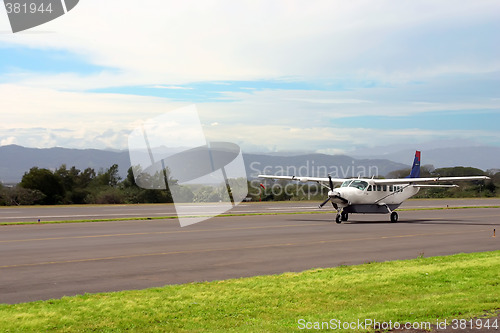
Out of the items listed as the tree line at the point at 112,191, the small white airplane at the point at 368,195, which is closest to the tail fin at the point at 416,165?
the small white airplane at the point at 368,195

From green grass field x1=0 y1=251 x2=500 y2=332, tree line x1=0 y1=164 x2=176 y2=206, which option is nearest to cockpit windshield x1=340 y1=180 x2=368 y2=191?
green grass field x1=0 y1=251 x2=500 y2=332

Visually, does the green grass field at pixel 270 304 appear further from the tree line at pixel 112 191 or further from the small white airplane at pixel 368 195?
the tree line at pixel 112 191

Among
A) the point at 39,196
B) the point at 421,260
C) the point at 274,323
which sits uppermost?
the point at 274,323

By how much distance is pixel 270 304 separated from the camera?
8.99 metres

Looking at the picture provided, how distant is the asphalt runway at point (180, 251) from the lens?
479 inches

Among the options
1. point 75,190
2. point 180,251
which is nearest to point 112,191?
point 75,190

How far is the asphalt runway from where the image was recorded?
12.2 m

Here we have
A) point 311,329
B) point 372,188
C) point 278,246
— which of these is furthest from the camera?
point 372,188

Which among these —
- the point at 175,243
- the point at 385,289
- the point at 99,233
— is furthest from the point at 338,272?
the point at 99,233

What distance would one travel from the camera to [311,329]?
24.2 feet

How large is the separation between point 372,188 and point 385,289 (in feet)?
77.0

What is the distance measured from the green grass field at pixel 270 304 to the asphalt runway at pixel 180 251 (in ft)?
5.14

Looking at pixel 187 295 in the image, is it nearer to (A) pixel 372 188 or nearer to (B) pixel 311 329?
(B) pixel 311 329

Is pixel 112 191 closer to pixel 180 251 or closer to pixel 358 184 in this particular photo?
pixel 358 184
